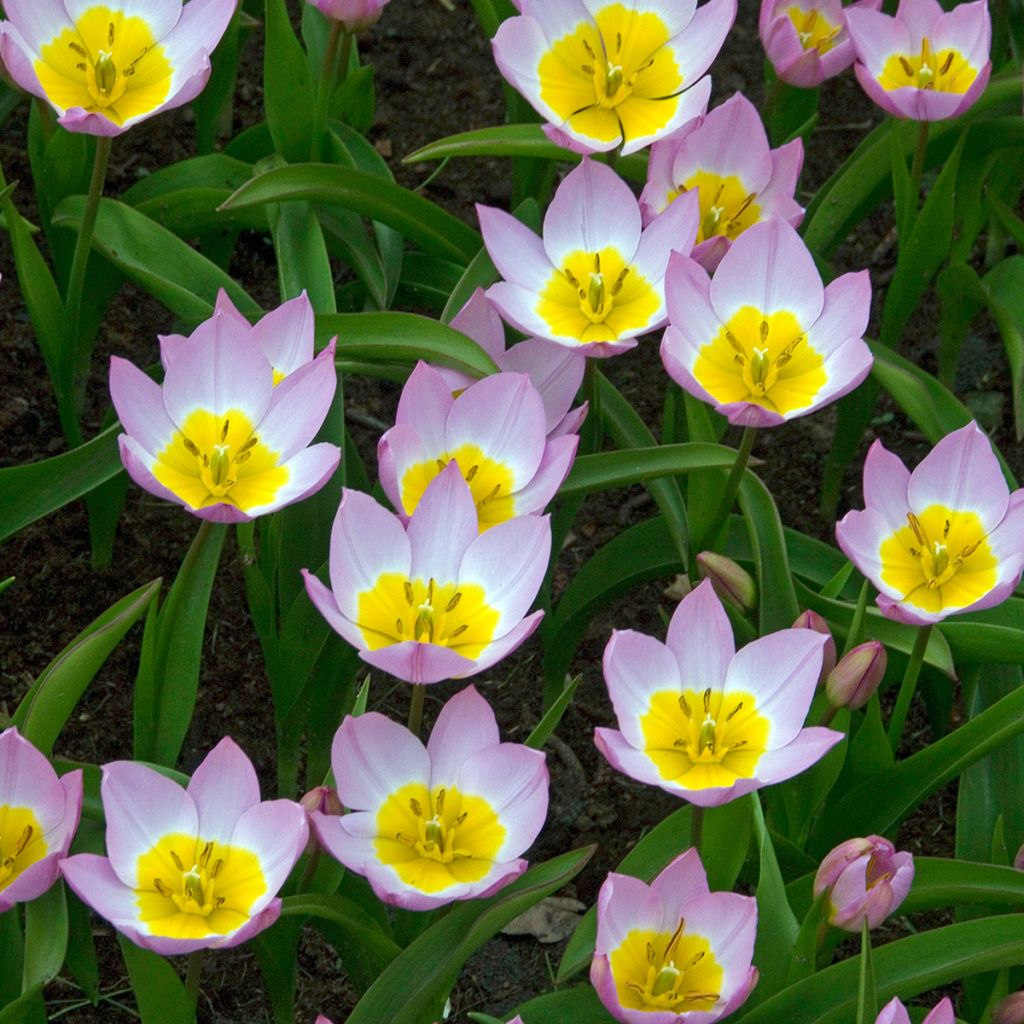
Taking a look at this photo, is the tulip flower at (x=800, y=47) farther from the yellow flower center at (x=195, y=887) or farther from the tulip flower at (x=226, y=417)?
the yellow flower center at (x=195, y=887)

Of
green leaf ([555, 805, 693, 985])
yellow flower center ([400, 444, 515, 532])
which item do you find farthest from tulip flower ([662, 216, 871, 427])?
green leaf ([555, 805, 693, 985])

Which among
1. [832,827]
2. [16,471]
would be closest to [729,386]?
[832,827]

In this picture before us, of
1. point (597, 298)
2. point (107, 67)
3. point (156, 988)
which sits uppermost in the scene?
point (107, 67)

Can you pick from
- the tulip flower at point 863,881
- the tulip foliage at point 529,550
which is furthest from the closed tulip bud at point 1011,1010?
the tulip flower at point 863,881

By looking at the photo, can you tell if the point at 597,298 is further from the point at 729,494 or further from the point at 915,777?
the point at 915,777

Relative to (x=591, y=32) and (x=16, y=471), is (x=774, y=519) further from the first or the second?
(x=16, y=471)

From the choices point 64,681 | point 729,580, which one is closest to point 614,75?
point 729,580
